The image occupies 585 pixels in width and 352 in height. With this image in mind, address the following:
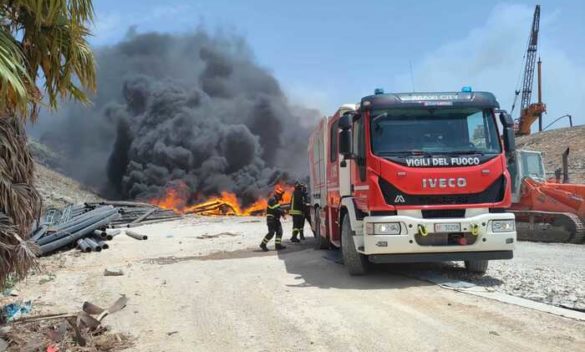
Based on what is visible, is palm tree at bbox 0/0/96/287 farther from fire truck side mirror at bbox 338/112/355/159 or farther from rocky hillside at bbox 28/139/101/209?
rocky hillside at bbox 28/139/101/209

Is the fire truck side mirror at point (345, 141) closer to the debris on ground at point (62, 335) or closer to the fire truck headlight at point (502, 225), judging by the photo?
the fire truck headlight at point (502, 225)

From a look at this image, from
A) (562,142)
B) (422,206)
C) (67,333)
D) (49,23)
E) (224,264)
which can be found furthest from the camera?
(562,142)

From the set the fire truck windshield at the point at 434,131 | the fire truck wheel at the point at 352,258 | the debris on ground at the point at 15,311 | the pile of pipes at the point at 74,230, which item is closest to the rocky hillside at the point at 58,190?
the pile of pipes at the point at 74,230

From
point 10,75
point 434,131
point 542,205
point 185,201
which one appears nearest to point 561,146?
point 185,201

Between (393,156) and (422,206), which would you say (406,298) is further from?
(393,156)

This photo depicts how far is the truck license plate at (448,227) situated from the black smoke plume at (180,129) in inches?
1158

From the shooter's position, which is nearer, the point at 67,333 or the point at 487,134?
the point at 67,333

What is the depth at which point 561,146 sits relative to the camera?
3772 centimetres

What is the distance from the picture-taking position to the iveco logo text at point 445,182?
7621 millimetres

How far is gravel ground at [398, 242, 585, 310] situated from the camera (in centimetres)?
675

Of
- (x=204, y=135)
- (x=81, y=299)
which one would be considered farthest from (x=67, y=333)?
(x=204, y=135)

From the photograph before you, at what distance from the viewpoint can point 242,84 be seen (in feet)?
165

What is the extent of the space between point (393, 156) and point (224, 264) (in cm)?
461

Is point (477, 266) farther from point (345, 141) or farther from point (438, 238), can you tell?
point (345, 141)
